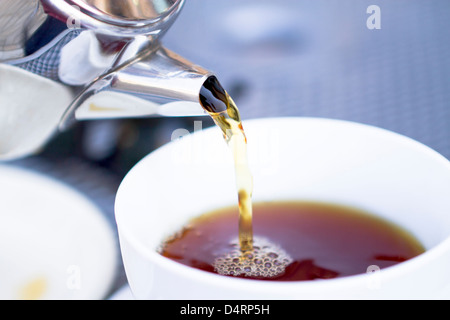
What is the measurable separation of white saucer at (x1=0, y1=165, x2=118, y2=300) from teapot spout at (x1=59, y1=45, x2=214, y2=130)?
12 centimetres

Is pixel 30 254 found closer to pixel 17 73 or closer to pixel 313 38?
pixel 17 73

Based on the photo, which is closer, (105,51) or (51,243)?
(105,51)

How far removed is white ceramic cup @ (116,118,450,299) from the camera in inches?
14.9

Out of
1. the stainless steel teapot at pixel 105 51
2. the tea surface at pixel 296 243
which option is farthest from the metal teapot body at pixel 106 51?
the tea surface at pixel 296 243

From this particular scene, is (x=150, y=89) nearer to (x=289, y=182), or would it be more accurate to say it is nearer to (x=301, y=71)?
(x=289, y=182)

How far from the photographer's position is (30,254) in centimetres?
58

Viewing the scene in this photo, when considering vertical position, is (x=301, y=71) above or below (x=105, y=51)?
below

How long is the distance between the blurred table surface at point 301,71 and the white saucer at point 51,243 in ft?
0.06

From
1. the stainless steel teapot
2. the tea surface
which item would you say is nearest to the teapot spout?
the stainless steel teapot

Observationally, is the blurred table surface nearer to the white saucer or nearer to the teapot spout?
the white saucer

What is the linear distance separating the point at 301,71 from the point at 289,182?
0.35 metres

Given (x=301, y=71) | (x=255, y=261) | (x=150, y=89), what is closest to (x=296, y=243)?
(x=255, y=261)

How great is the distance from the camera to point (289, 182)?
0.55m
